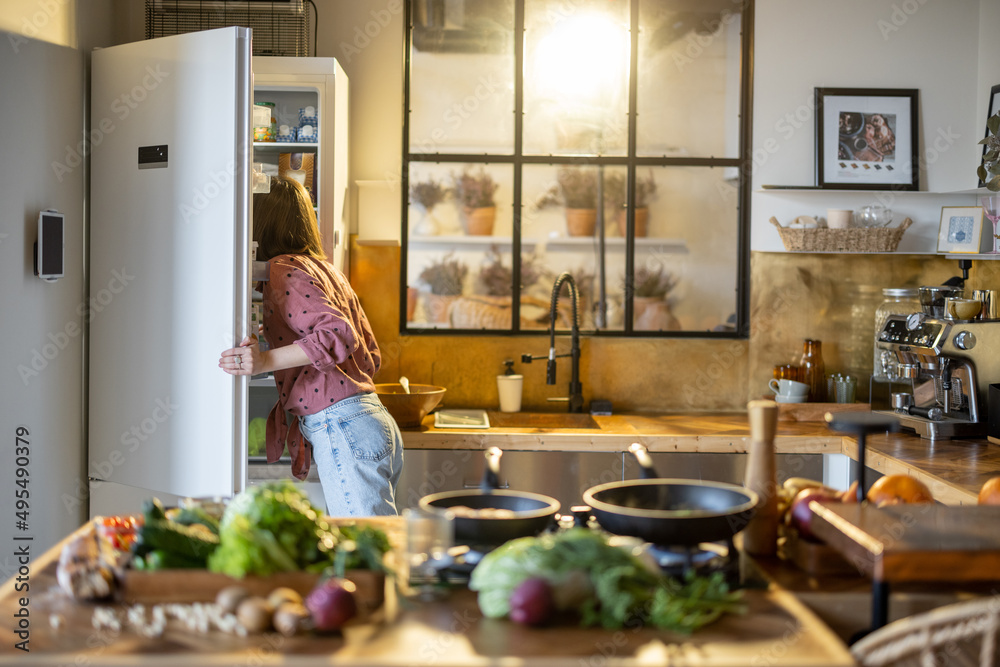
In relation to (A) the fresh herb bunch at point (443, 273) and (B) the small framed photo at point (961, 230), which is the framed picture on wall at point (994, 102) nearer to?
(B) the small framed photo at point (961, 230)

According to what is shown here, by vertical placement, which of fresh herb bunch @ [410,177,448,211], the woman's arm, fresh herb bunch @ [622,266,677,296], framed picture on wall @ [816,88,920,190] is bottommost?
the woman's arm

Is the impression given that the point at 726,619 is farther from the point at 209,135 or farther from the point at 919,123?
the point at 919,123

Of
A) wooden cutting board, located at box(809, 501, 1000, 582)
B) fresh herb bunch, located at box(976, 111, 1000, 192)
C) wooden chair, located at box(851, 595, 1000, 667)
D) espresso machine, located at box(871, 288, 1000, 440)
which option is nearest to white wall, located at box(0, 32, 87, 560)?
wooden cutting board, located at box(809, 501, 1000, 582)

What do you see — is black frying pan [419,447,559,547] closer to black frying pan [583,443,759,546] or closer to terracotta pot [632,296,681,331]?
black frying pan [583,443,759,546]

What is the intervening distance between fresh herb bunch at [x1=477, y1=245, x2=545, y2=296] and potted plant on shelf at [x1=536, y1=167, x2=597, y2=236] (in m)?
0.22

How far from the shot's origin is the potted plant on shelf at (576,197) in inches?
151

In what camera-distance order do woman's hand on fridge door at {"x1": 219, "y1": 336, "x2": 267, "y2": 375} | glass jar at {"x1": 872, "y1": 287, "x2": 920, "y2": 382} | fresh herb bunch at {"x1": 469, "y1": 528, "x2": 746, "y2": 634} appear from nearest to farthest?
fresh herb bunch at {"x1": 469, "y1": 528, "x2": 746, "y2": 634} < woman's hand on fridge door at {"x1": 219, "y1": 336, "x2": 267, "y2": 375} < glass jar at {"x1": 872, "y1": 287, "x2": 920, "y2": 382}

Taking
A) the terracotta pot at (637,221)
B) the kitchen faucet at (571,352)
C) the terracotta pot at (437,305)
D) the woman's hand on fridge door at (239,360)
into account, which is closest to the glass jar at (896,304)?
the terracotta pot at (637,221)

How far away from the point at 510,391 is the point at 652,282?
0.78m

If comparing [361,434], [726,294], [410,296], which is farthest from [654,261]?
[361,434]

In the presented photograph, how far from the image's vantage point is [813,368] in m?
3.78

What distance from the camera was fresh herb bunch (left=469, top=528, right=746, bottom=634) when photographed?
1.27 metres

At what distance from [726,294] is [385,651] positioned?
2958 millimetres

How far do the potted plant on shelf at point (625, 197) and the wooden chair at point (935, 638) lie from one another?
277 cm
